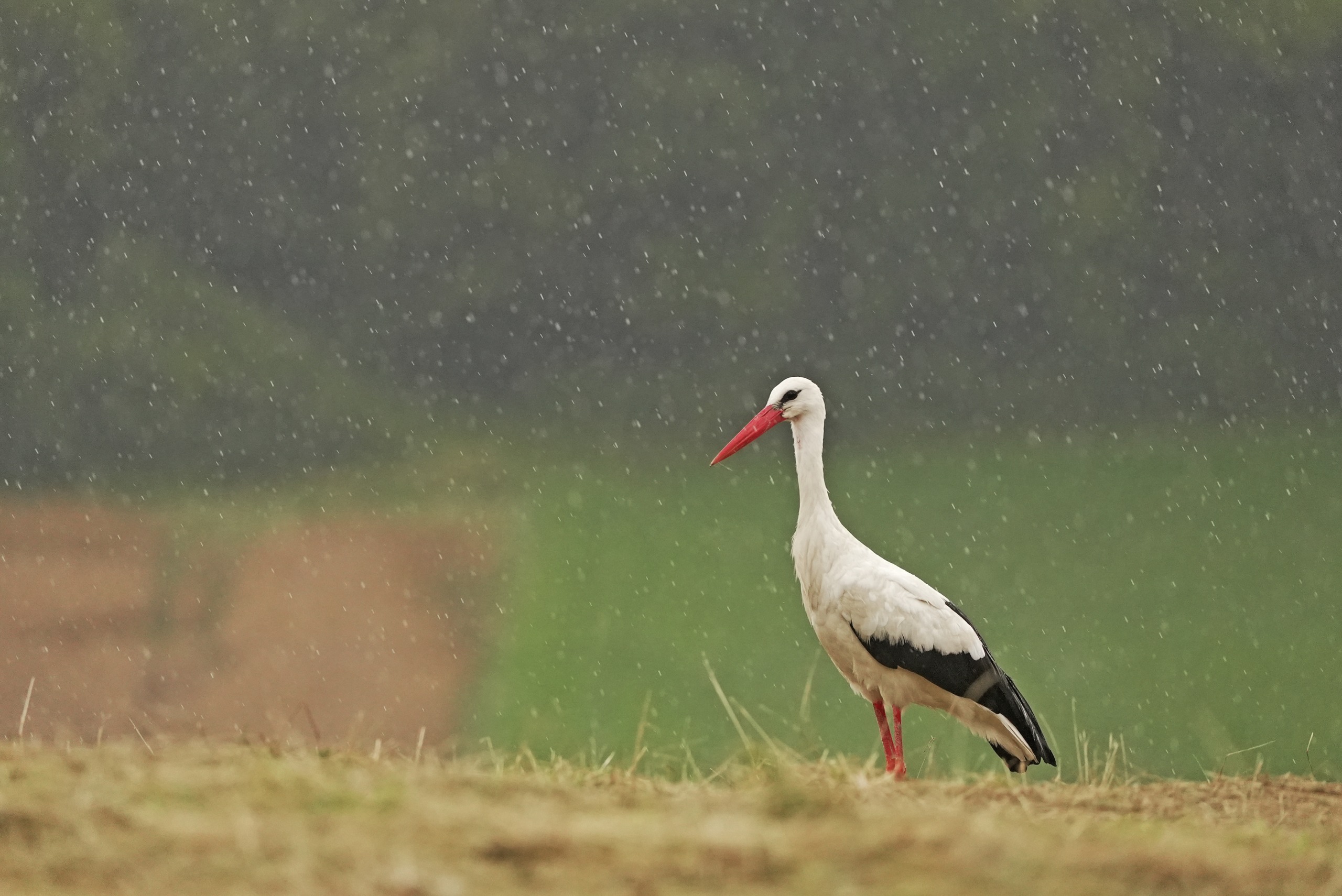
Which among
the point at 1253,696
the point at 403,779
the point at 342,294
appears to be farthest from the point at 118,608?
the point at 403,779

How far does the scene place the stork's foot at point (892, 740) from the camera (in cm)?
468

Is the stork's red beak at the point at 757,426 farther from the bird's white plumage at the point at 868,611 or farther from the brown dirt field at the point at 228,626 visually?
the brown dirt field at the point at 228,626

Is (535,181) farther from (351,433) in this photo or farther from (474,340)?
(351,433)

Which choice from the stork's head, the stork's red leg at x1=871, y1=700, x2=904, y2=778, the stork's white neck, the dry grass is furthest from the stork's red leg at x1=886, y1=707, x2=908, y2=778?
the dry grass

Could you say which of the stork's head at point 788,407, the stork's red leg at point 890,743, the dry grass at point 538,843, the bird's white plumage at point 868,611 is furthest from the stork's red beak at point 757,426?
the dry grass at point 538,843

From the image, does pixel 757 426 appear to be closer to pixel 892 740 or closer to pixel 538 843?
pixel 892 740

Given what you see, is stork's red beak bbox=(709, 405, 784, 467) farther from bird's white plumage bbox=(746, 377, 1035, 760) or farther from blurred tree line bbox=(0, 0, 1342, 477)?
blurred tree line bbox=(0, 0, 1342, 477)

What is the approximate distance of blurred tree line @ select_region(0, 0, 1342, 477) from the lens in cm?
2094

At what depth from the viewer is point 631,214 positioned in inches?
901

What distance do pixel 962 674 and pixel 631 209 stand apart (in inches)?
725

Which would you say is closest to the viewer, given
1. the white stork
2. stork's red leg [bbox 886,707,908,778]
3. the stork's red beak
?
stork's red leg [bbox 886,707,908,778]

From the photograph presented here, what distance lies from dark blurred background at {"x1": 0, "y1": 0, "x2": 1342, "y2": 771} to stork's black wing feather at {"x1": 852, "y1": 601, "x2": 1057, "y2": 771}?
49.2 ft

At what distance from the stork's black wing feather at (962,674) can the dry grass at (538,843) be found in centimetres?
207

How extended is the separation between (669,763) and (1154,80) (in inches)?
793
